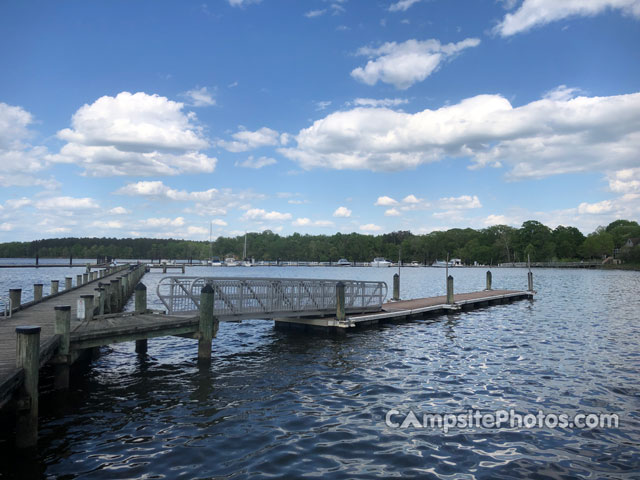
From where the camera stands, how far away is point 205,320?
47.4 ft

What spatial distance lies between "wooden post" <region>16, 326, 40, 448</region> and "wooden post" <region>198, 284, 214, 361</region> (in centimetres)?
638

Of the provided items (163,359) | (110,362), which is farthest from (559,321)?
(110,362)

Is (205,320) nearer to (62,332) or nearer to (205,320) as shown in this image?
(205,320)

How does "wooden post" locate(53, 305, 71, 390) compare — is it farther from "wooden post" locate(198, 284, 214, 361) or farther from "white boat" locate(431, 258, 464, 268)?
"white boat" locate(431, 258, 464, 268)

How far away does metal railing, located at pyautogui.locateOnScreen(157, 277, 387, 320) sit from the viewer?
15.7m

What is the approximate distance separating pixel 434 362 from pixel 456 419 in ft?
18.7

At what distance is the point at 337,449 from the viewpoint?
857 cm

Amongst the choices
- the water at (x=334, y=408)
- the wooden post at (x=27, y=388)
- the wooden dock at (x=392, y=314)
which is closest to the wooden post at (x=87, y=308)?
the water at (x=334, y=408)

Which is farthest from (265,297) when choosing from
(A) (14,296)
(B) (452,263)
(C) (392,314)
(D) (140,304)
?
(B) (452,263)

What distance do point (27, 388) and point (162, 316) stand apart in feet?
23.9

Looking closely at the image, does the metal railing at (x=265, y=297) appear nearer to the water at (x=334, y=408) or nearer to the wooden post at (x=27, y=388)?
the water at (x=334, y=408)

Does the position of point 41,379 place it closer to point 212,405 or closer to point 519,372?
point 212,405

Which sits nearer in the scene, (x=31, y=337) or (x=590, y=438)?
(x=31, y=337)

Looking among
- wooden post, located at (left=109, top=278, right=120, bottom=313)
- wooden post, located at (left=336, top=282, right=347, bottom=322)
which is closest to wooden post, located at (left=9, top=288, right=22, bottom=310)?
wooden post, located at (left=109, top=278, right=120, bottom=313)
